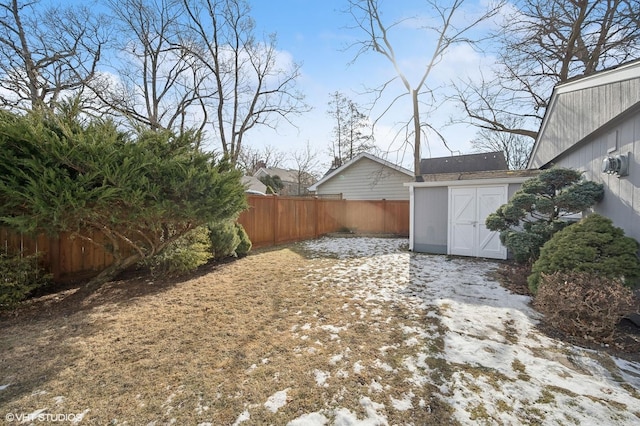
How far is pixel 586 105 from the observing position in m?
5.22

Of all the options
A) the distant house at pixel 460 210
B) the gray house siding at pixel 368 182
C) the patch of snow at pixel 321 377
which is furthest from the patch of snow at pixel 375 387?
the gray house siding at pixel 368 182

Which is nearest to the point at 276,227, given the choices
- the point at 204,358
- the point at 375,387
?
the point at 204,358

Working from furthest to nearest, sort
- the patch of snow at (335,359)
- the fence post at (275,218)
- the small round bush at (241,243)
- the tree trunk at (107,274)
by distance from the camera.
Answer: the fence post at (275,218)
the small round bush at (241,243)
the tree trunk at (107,274)
the patch of snow at (335,359)

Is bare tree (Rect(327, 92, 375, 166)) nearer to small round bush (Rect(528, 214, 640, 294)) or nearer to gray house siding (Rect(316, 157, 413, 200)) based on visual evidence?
gray house siding (Rect(316, 157, 413, 200))

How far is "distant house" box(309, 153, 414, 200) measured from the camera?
14.7m

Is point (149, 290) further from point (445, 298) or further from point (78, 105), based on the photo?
point (445, 298)

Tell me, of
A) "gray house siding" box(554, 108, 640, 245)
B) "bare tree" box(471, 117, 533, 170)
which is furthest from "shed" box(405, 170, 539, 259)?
"bare tree" box(471, 117, 533, 170)

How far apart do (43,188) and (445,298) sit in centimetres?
554

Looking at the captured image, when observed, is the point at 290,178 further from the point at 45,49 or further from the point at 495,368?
the point at 495,368

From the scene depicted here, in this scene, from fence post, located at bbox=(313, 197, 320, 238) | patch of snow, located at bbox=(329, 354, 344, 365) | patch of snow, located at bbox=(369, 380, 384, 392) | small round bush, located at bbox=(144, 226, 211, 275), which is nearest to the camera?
patch of snow, located at bbox=(369, 380, 384, 392)

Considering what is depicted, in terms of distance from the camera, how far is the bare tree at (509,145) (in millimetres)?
23188

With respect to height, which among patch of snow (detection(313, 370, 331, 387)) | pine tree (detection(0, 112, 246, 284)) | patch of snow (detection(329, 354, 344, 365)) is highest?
pine tree (detection(0, 112, 246, 284))

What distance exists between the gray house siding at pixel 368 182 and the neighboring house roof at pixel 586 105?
277 inches

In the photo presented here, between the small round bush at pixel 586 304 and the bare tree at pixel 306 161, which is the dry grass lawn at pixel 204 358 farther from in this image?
the bare tree at pixel 306 161
